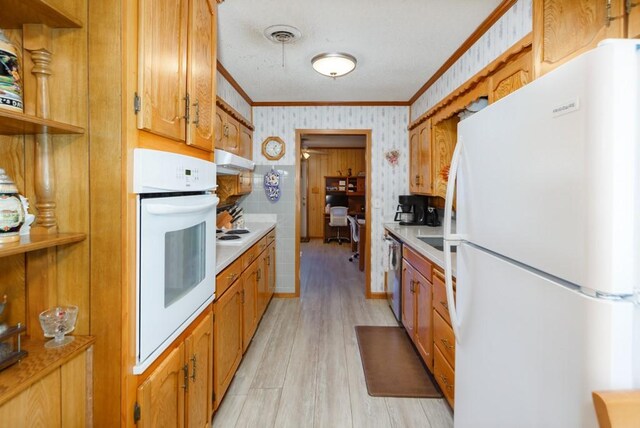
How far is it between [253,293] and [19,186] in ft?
6.52

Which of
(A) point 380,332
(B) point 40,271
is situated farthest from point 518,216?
(A) point 380,332

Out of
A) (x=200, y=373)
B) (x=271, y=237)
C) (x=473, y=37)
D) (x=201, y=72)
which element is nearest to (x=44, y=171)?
(x=201, y=72)

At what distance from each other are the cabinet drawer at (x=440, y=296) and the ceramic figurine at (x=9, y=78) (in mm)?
1954

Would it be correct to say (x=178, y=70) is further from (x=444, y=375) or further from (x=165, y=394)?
(x=444, y=375)

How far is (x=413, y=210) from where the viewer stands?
3.86 metres

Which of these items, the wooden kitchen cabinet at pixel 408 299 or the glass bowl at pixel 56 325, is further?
the wooden kitchen cabinet at pixel 408 299

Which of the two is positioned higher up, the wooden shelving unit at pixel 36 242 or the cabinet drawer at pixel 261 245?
the wooden shelving unit at pixel 36 242

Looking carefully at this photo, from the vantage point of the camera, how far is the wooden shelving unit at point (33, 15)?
81 centimetres

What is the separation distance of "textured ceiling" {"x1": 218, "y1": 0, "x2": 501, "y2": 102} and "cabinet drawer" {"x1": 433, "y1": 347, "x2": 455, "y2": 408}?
211 centimetres

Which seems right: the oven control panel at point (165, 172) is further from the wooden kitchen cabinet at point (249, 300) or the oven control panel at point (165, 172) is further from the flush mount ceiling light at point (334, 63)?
the flush mount ceiling light at point (334, 63)

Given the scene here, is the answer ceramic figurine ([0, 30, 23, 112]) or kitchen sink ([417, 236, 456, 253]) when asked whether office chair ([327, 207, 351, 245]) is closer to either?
kitchen sink ([417, 236, 456, 253])

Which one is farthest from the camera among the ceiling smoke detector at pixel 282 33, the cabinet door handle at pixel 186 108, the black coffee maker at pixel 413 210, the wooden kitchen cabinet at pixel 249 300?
the black coffee maker at pixel 413 210

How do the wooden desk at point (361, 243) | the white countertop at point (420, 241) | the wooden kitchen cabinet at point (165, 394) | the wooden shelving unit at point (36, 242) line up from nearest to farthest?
the wooden shelving unit at point (36, 242) → the wooden kitchen cabinet at point (165, 394) → the white countertop at point (420, 241) → the wooden desk at point (361, 243)

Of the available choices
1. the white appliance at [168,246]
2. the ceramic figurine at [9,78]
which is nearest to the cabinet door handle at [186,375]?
the white appliance at [168,246]
